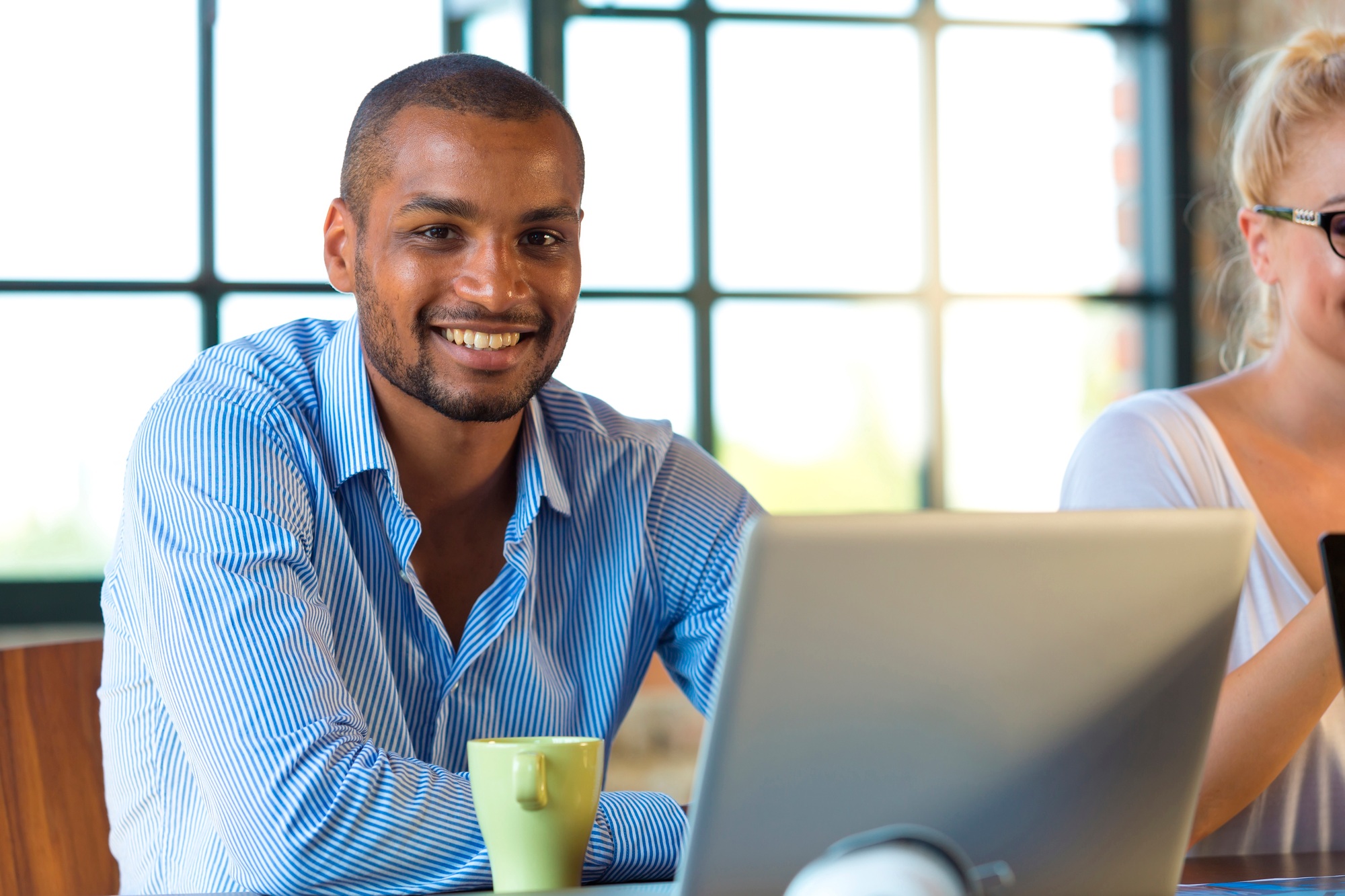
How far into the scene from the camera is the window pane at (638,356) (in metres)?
3.53

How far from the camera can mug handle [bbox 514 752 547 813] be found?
2.59ft

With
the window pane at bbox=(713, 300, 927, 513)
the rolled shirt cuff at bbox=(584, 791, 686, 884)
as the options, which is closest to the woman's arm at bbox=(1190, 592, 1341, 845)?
the rolled shirt cuff at bbox=(584, 791, 686, 884)

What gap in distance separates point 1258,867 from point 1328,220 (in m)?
0.77

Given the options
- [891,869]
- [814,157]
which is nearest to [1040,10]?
[814,157]

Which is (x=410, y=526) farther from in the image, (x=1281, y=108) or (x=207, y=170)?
(x=207, y=170)

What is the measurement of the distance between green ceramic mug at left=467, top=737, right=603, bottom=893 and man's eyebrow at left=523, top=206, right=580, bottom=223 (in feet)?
2.02

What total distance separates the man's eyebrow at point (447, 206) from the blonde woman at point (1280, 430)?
0.72 m

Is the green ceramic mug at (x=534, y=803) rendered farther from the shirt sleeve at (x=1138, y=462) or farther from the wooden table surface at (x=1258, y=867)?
the shirt sleeve at (x=1138, y=462)

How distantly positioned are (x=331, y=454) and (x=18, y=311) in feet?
7.38

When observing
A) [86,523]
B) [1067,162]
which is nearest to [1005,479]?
[1067,162]

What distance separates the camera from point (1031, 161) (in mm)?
3854

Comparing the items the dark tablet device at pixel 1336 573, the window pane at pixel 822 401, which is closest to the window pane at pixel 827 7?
the window pane at pixel 822 401

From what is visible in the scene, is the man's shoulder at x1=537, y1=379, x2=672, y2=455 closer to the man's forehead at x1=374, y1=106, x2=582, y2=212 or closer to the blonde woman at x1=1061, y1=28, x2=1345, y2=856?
the man's forehead at x1=374, y1=106, x2=582, y2=212

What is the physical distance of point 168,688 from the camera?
109 centimetres
